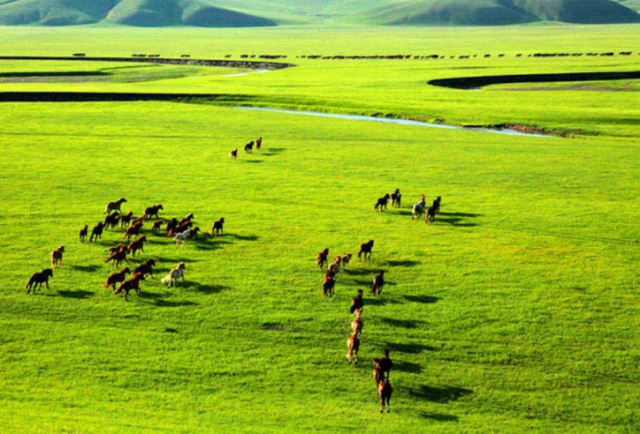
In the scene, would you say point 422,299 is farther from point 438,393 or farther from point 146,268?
point 146,268

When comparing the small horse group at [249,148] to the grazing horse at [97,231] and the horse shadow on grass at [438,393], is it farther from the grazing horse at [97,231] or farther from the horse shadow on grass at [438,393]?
the horse shadow on grass at [438,393]

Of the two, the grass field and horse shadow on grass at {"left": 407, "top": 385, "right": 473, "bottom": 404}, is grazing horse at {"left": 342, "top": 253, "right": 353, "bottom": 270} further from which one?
horse shadow on grass at {"left": 407, "top": 385, "right": 473, "bottom": 404}

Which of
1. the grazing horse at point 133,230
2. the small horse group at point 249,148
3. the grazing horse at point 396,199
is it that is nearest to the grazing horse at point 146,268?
the grazing horse at point 133,230

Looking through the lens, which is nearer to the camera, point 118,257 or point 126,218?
point 118,257

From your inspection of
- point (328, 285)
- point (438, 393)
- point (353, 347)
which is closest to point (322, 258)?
point (328, 285)

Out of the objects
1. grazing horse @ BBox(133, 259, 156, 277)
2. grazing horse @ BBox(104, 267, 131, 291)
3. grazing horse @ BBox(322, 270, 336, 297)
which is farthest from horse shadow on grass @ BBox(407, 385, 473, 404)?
grazing horse @ BBox(104, 267, 131, 291)

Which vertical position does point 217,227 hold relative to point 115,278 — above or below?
above

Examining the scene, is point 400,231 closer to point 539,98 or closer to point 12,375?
point 12,375
